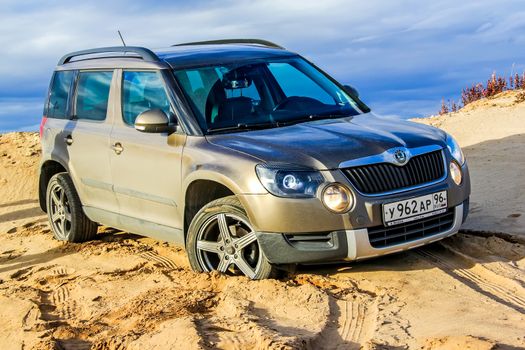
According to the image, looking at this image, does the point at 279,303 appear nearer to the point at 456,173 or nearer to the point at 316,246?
the point at 316,246

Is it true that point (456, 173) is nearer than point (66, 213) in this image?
Yes

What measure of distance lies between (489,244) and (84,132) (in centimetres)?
394

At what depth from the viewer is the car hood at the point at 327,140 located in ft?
20.6

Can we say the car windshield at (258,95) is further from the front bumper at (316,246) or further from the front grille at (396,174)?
the front bumper at (316,246)

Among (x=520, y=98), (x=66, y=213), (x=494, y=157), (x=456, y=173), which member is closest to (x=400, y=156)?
(x=456, y=173)

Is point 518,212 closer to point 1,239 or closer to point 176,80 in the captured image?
point 176,80

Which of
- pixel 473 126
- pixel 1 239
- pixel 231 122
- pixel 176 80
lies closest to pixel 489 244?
pixel 231 122

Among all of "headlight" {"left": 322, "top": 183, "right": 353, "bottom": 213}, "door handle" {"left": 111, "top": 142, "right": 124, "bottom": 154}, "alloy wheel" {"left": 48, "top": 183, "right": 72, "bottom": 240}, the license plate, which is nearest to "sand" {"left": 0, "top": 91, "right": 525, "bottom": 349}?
the license plate

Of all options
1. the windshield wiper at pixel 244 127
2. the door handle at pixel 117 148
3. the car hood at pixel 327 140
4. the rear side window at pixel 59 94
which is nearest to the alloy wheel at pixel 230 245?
the car hood at pixel 327 140

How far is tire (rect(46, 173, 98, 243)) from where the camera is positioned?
905 cm

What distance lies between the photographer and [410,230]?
653 centimetres

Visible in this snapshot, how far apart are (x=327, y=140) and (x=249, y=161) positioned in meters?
0.62

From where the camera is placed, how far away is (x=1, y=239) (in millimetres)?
10719

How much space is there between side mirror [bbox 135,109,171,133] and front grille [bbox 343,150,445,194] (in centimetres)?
165
